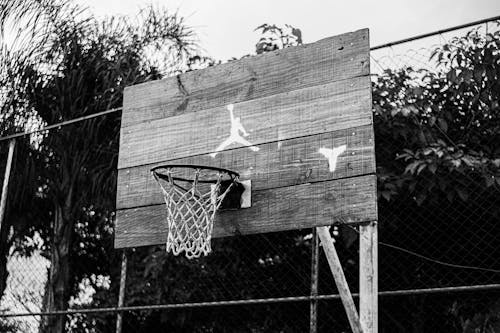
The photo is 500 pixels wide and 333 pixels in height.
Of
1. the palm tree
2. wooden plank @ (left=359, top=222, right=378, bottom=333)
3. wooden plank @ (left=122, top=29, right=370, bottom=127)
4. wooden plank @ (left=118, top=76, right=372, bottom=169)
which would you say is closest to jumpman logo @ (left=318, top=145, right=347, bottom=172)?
wooden plank @ (left=118, top=76, right=372, bottom=169)

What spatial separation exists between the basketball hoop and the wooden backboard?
82 mm

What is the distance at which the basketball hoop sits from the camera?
12.4ft

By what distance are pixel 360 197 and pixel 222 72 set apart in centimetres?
123

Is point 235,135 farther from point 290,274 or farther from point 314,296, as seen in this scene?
point 290,274

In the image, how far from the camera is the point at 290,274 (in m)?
5.71

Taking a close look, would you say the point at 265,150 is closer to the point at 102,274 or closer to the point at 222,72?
the point at 222,72

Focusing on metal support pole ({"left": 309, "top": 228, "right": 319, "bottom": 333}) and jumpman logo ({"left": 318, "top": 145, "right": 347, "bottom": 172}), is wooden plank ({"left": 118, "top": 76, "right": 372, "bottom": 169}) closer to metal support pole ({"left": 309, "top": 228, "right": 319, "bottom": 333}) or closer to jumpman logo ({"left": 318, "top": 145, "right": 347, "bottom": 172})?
jumpman logo ({"left": 318, "top": 145, "right": 347, "bottom": 172})

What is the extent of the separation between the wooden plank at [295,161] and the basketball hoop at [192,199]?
65 mm

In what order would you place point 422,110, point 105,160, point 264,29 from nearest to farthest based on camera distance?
point 422,110 < point 264,29 < point 105,160

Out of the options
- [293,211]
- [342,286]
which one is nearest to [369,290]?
[342,286]

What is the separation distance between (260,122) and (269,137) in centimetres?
12

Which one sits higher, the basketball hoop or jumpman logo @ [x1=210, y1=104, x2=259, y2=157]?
jumpman logo @ [x1=210, y1=104, x2=259, y2=157]

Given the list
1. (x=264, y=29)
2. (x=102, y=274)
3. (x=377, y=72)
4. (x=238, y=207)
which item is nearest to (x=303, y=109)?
(x=238, y=207)

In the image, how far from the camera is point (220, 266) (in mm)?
5910
